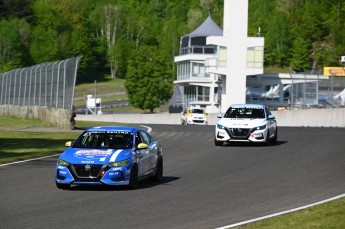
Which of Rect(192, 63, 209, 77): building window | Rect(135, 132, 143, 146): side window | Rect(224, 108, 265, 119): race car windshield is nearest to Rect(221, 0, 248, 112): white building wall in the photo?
Rect(192, 63, 209, 77): building window

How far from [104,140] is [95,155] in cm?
140

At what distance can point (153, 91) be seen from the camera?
424 feet

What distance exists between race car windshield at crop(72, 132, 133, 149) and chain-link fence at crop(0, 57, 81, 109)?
79.6 feet

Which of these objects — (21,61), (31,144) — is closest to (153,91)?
(21,61)

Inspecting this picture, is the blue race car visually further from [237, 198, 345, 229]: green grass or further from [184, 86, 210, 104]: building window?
[184, 86, 210, 104]: building window

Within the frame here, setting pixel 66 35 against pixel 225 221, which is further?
pixel 66 35

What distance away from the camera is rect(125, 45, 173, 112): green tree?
12825cm

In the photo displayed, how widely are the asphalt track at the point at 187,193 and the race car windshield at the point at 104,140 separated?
0.91 m

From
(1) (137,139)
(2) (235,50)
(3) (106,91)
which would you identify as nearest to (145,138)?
(1) (137,139)

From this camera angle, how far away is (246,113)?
1321 inches

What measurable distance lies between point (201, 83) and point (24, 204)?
93.0 meters

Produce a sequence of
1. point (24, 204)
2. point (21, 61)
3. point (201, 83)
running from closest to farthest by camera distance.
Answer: point (24, 204), point (201, 83), point (21, 61)

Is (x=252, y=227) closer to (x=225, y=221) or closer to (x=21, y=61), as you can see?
(x=225, y=221)

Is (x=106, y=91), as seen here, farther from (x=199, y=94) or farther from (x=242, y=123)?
(x=242, y=123)
